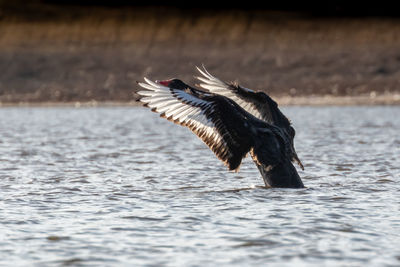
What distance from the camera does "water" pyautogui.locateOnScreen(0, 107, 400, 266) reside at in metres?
7.23

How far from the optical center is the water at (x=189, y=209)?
7.23 metres

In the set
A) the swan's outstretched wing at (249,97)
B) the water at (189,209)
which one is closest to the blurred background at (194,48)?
the water at (189,209)

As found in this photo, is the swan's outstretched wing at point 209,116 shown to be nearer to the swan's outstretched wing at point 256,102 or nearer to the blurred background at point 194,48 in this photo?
the swan's outstretched wing at point 256,102

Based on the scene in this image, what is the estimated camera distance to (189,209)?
9492mm

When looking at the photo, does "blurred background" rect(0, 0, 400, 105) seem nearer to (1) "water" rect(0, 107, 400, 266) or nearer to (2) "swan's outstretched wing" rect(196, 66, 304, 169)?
(1) "water" rect(0, 107, 400, 266)

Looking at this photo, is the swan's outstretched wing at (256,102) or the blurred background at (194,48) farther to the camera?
the blurred background at (194,48)

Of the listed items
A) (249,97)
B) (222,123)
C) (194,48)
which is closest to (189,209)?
(222,123)

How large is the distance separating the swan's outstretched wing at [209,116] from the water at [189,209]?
27.5 inches

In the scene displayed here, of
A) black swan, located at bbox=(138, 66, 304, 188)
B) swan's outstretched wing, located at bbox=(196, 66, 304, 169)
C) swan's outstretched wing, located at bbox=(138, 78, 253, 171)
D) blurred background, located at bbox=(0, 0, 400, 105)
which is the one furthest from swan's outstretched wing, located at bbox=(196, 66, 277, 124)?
blurred background, located at bbox=(0, 0, 400, 105)

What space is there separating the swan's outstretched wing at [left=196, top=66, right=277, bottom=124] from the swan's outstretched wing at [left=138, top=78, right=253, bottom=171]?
1.01 metres

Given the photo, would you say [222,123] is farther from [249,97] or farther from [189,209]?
[249,97]

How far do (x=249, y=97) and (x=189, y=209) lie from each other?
86.0 inches

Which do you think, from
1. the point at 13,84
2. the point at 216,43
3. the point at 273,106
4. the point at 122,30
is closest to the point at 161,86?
the point at 273,106

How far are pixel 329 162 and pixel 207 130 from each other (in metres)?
5.67
